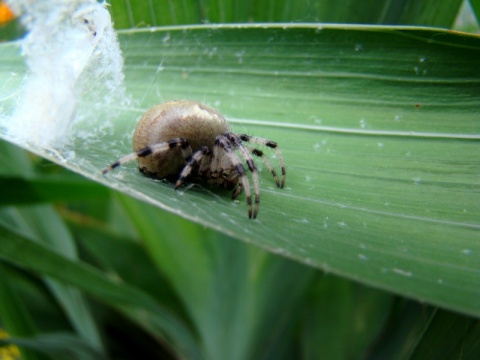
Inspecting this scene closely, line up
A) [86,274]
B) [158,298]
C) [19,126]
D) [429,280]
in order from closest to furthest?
[429,280] → [19,126] → [86,274] → [158,298]

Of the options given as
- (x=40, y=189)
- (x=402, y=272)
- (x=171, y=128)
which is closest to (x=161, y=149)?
(x=171, y=128)

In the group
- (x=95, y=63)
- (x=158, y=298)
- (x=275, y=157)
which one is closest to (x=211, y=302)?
(x=158, y=298)

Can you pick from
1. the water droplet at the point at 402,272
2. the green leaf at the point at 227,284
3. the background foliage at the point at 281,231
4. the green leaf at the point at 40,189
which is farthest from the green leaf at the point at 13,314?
the water droplet at the point at 402,272

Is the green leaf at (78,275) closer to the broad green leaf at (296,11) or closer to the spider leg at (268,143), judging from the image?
the spider leg at (268,143)

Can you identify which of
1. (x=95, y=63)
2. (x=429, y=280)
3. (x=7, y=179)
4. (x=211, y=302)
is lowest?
(x=211, y=302)

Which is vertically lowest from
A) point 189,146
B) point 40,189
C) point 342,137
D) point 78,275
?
point 78,275

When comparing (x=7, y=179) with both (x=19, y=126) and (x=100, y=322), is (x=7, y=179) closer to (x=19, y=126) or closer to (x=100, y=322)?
(x=19, y=126)

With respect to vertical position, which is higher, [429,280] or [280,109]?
[429,280]

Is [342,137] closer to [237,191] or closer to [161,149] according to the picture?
[237,191]
